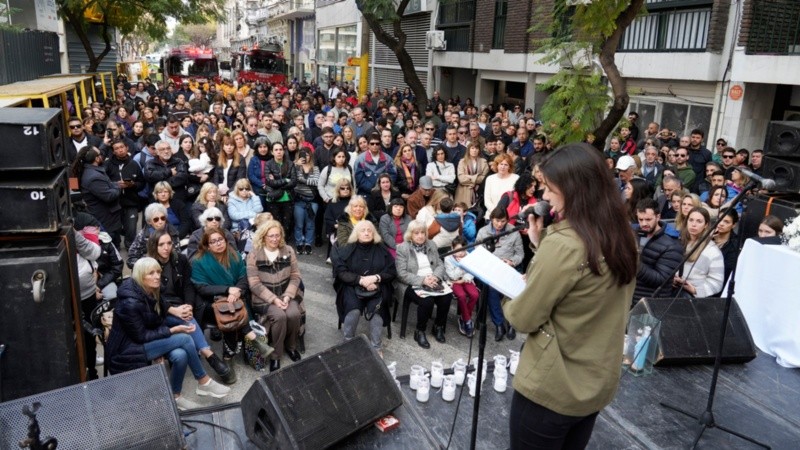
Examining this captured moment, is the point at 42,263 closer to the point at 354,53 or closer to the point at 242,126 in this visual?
the point at 242,126

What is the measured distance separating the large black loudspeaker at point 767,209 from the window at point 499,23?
13.1 metres

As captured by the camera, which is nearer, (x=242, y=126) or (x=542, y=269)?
(x=542, y=269)

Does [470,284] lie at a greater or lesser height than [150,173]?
lesser

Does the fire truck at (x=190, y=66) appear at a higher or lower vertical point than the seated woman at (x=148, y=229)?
higher

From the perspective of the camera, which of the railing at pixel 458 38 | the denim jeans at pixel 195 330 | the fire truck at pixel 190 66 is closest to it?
the denim jeans at pixel 195 330

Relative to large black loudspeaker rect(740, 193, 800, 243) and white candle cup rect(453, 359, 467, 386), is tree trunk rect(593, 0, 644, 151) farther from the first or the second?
white candle cup rect(453, 359, 467, 386)

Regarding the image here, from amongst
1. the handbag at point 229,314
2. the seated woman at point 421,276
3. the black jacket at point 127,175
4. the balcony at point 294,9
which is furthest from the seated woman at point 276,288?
the balcony at point 294,9

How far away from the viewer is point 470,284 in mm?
6570

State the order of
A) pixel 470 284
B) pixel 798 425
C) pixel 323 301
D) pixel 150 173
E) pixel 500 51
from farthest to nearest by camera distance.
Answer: pixel 500 51 < pixel 150 173 < pixel 323 301 < pixel 470 284 < pixel 798 425

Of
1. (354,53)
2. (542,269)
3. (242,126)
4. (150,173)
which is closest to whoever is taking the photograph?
(542,269)

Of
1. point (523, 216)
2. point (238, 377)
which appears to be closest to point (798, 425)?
point (523, 216)

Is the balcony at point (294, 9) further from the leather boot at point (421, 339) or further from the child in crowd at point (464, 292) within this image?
the leather boot at point (421, 339)

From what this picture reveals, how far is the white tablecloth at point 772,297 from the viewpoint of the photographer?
514 cm

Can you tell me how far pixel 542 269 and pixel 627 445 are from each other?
94.9 inches
